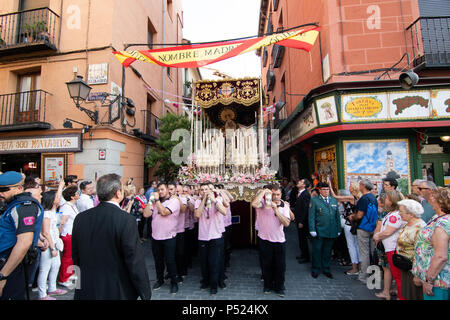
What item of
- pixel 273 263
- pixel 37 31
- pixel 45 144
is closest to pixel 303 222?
pixel 273 263

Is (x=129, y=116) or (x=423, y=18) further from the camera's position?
(x=129, y=116)

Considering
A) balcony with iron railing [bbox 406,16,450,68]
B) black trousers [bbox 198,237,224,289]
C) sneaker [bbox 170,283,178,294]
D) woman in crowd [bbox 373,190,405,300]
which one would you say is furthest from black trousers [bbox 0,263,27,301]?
balcony with iron railing [bbox 406,16,450,68]

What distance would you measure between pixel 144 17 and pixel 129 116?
5.70 metres

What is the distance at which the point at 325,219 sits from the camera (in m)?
4.52

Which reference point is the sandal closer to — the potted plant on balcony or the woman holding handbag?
the woman holding handbag

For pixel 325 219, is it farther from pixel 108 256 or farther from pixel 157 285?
pixel 108 256

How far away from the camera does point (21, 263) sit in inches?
99.7

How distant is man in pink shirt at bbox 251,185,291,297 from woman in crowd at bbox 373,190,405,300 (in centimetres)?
140

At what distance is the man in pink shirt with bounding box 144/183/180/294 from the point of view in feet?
12.9

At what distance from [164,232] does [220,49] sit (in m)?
4.35

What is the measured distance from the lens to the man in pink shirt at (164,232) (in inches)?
155
